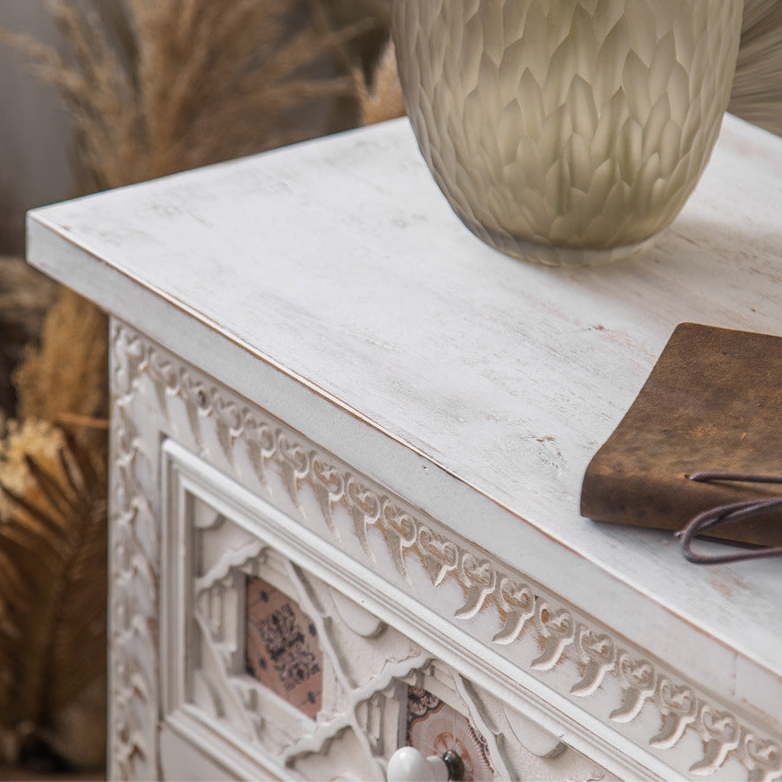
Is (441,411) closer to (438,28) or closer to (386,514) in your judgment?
(386,514)

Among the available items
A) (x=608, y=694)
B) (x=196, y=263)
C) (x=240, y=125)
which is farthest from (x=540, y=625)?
(x=240, y=125)

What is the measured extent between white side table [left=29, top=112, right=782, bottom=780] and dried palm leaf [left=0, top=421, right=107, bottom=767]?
23 centimetres

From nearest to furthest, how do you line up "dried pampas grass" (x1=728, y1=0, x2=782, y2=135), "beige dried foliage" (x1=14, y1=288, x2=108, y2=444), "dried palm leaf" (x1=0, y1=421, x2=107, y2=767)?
"dried pampas grass" (x1=728, y1=0, x2=782, y2=135), "dried palm leaf" (x1=0, y1=421, x2=107, y2=767), "beige dried foliage" (x1=14, y1=288, x2=108, y2=444)

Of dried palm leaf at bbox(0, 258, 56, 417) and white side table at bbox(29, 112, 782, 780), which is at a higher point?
white side table at bbox(29, 112, 782, 780)

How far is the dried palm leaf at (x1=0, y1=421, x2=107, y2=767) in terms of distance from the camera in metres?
0.85

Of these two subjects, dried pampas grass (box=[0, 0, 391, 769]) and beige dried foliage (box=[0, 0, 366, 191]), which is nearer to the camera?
dried pampas grass (box=[0, 0, 391, 769])

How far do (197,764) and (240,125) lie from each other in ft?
2.84

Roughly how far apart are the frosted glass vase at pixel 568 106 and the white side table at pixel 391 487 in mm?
36

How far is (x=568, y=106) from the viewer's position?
0.48 meters

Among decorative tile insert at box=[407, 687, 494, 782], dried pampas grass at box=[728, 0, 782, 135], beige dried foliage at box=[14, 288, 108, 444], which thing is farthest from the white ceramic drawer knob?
beige dried foliage at box=[14, 288, 108, 444]

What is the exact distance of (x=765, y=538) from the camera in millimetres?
370

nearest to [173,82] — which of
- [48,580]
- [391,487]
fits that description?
[48,580]

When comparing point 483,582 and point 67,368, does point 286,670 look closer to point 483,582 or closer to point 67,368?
point 483,582

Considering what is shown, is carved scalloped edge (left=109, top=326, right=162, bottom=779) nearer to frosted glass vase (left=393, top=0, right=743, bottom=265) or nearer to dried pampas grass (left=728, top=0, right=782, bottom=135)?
frosted glass vase (left=393, top=0, right=743, bottom=265)
